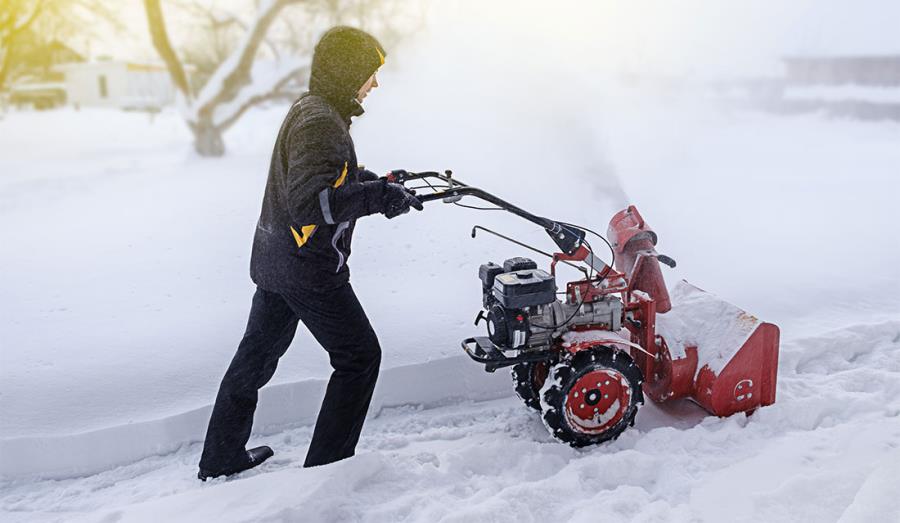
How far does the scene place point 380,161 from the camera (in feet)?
29.7

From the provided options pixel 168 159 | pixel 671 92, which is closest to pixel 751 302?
pixel 168 159

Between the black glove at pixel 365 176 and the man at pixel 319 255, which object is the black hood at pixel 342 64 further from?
the black glove at pixel 365 176

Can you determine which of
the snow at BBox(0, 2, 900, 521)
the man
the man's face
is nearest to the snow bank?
the snow at BBox(0, 2, 900, 521)

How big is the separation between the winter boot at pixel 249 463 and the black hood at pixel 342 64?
5.07 feet

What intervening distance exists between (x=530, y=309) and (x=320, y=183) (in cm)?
113

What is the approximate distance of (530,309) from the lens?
307 cm

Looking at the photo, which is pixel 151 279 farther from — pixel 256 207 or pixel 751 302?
pixel 751 302

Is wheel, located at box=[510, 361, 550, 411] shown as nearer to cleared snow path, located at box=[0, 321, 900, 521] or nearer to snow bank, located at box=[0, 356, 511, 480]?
cleared snow path, located at box=[0, 321, 900, 521]

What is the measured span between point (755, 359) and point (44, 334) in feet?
12.3

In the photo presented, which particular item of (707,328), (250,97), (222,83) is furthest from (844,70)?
(707,328)

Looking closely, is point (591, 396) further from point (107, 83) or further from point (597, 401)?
point (107, 83)

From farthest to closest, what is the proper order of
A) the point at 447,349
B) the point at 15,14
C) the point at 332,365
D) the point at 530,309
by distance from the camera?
the point at 15,14
the point at 447,349
the point at 530,309
the point at 332,365

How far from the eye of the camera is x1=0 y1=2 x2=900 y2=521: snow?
2660mm

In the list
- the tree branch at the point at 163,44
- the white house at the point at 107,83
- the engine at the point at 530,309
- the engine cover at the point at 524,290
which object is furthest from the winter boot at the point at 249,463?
the white house at the point at 107,83
